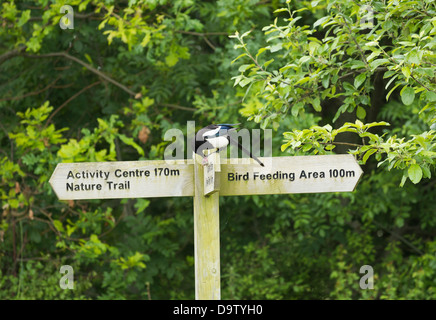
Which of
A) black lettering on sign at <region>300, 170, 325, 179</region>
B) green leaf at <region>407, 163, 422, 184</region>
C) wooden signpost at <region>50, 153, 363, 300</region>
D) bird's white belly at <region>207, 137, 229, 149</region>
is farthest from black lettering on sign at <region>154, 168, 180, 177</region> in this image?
green leaf at <region>407, 163, 422, 184</region>

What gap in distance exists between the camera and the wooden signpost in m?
3.28

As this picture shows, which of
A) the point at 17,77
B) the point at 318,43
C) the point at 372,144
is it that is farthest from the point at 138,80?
the point at 372,144

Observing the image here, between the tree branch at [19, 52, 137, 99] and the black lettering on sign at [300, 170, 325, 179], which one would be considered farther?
the tree branch at [19, 52, 137, 99]

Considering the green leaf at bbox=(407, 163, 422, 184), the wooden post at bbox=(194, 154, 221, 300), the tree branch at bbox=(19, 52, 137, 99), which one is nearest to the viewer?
the wooden post at bbox=(194, 154, 221, 300)

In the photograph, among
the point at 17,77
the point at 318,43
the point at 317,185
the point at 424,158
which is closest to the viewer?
the point at 317,185

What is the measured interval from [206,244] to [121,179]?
49 cm

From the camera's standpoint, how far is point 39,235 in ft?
24.4

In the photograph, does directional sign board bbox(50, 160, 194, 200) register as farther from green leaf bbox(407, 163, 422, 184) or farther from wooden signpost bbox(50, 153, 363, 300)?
green leaf bbox(407, 163, 422, 184)

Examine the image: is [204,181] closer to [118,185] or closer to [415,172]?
[118,185]

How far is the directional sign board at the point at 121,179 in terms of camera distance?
3.28 m

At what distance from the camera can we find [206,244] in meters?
3.29

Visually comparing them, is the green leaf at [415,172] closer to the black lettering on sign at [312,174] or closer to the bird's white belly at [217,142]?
the black lettering on sign at [312,174]

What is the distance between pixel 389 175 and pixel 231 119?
1779 millimetres

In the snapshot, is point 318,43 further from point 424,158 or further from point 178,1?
point 178,1
